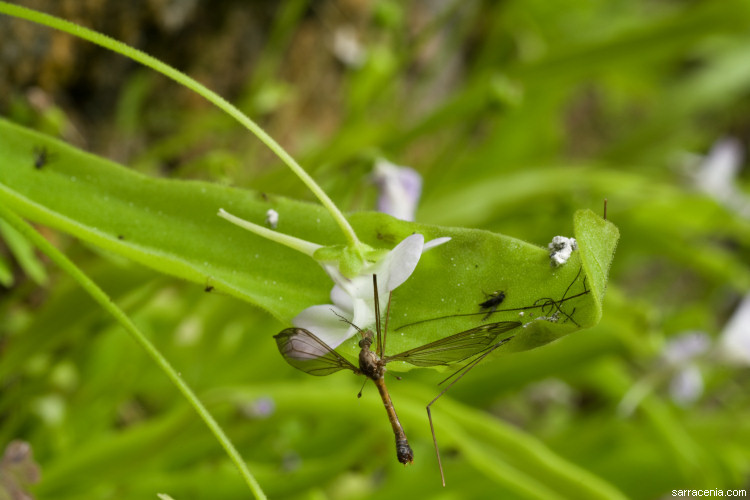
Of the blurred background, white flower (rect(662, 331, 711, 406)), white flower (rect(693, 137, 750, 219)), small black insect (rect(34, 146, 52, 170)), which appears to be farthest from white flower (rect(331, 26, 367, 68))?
small black insect (rect(34, 146, 52, 170))

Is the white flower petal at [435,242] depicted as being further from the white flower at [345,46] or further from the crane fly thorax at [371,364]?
the white flower at [345,46]

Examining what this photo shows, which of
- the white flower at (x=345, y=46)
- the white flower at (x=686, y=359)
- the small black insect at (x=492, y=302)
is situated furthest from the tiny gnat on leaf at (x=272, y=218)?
the white flower at (x=345, y=46)

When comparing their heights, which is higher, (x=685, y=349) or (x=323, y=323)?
(x=685, y=349)

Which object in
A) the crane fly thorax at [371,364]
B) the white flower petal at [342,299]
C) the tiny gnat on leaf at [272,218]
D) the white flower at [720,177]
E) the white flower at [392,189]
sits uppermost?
the white flower at [720,177]

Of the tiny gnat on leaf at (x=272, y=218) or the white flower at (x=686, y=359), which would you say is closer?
the tiny gnat on leaf at (x=272, y=218)

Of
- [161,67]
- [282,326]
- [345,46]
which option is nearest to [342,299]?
[161,67]

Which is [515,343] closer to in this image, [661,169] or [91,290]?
[91,290]

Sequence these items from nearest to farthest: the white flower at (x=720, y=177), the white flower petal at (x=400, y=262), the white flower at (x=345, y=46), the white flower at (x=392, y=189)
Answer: the white flower petal at (x=400, y=262)
the white flower at (x=392, y=189)
the white flower at (x=720, y=177)
the white flower at (x=345, y=46)

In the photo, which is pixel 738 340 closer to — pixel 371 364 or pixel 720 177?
pixel 720 177
